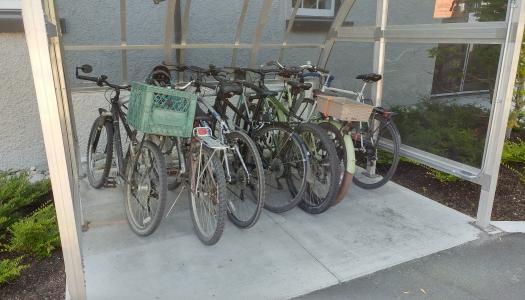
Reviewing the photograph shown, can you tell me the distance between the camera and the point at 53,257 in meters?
2.98

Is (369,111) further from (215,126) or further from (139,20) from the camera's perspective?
(139,20)

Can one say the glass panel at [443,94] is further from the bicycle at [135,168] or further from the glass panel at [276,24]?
the bicycle at [135,168]

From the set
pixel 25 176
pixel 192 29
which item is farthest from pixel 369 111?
pixel 25 176

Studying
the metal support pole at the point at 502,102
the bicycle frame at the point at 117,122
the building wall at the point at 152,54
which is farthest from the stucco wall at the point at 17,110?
the metal support pole at the point at 502,102

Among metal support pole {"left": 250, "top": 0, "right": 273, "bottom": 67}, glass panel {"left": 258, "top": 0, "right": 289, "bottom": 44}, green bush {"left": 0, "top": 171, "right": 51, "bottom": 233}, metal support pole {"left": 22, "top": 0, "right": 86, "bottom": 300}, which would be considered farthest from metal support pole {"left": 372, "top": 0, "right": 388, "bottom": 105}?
green bush {"left": 0, "top": 171, "right": 51, "bottom": 233}

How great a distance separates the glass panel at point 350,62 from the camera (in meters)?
4.33

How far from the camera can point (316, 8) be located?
5312 mm

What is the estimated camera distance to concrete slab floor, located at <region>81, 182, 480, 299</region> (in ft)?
8.52

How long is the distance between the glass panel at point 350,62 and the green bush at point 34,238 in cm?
320

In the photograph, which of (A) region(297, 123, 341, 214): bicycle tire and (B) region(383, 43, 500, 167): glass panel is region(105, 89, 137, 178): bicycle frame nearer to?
(A) region(297, 123, 341, 214): bicycle tire

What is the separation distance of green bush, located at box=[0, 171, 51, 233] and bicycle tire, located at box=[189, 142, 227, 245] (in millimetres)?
1397

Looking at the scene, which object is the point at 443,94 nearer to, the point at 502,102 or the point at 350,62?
the point at 502,102

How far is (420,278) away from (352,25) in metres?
2.81

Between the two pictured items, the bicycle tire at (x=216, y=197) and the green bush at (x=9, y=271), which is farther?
the bicycle tire at (x=216, y=197)
